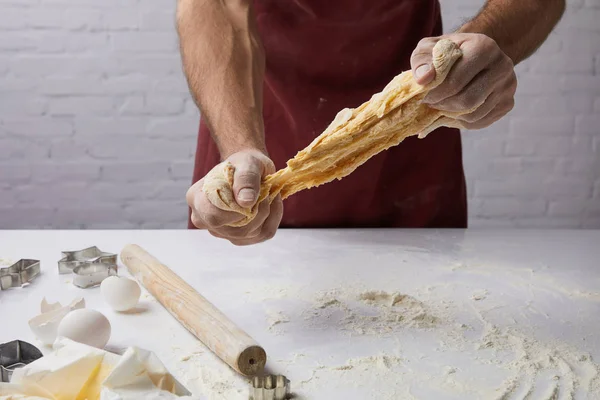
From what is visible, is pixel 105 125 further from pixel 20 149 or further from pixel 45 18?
pixel 45 18

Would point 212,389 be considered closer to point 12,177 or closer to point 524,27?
point 524,27

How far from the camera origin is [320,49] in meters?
1.75

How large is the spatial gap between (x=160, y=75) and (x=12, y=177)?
0.78 m

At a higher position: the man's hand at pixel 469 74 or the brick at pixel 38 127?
the man's hand at pixel 469 74

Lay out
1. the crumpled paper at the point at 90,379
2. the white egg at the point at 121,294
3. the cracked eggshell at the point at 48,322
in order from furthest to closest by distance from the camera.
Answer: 1. the white egg at the point at 121,294
2. the cracked eggshell at the point at 48,322
3. the crumpled paper at the point at 90,379

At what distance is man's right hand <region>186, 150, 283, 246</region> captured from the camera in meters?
1.11

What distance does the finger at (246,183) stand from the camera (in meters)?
1.10

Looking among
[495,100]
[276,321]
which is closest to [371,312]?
[276,321]

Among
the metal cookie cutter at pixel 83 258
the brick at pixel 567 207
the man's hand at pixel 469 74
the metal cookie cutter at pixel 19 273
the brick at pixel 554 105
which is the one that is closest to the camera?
the man's hand at pixel 469 74

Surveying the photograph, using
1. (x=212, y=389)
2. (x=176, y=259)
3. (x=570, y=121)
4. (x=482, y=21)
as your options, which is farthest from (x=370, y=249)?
(x=570, y=121)

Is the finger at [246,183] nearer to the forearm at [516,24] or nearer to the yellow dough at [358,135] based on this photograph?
the yellow dough at [358,135]

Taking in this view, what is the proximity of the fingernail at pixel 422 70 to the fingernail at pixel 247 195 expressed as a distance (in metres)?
0.32

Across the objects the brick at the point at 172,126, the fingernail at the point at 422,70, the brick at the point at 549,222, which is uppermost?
the fingernail at the point at 422,70

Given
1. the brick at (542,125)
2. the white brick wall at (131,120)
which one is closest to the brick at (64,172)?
the white brick wall at (131,120)
